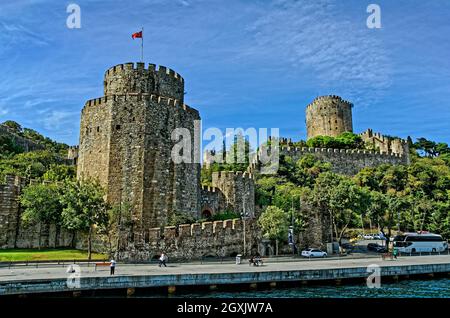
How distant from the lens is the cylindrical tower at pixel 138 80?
1379 inches

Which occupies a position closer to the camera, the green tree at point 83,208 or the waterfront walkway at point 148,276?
the waterfront walkway at point 148,276

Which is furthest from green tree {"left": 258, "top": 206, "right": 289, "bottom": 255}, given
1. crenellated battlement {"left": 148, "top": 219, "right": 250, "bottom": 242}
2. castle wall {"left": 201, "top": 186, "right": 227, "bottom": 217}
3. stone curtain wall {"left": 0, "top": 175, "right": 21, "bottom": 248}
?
stone curtain wall {"left": 0, "top": 175, "right": 21, "bottom": 248}

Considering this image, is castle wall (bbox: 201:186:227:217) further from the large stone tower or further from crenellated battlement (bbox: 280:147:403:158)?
crenellated battlement (bbox: 280:147:403:158)

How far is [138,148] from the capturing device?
107 ft

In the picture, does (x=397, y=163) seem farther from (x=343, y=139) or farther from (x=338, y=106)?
(x=338, y=106)

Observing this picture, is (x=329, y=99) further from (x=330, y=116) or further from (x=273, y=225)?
(x=273, y=225)

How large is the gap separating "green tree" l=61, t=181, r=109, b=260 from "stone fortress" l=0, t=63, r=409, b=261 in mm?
1849

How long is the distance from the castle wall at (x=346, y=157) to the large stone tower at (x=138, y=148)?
3309 cm

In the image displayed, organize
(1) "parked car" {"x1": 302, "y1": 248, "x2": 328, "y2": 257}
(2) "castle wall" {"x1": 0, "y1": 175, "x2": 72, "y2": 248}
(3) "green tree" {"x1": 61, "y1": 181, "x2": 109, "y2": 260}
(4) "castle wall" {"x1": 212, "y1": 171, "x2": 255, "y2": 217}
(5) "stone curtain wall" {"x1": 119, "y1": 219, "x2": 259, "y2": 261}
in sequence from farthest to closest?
(4) "castle wall" {"x1": 212, "y1": 171, "x2": 255, "y2": 217}
(1) "parked car" {"x1": 302, "y1": 248, "x2": 328, "y2": 257}
(2) "castle wall" {"x1": 0, "y1": 175, "x2": 72, "y2": 248}
(5) "stone curtain wall" {"x1": 119, "y1": 219, "x2": 259, "y2": 261}
(3) "green tree" {"x1": 61, "y1": 181, "x2": 109, "y2": 260}

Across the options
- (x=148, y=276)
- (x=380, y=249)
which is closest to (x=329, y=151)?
(x=380, y=249)

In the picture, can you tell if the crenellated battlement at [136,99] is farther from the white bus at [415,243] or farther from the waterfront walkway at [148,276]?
the white bus at [415,243]

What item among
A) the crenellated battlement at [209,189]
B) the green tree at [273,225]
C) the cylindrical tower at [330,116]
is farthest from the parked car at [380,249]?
the cylindrical tower at [330,116]

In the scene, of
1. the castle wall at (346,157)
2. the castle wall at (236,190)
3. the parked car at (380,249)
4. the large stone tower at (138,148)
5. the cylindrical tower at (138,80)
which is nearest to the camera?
the large stone tower at (138,148)

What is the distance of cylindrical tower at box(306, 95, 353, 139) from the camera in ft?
281
